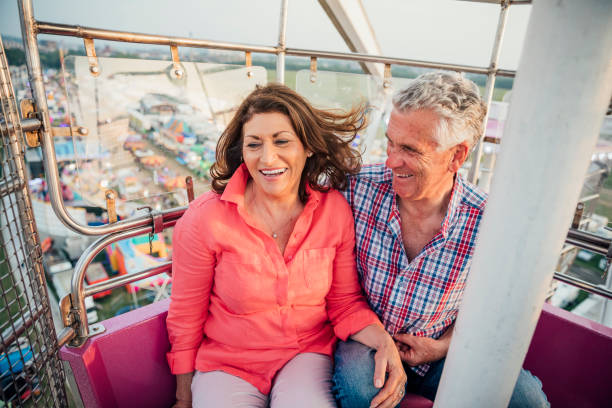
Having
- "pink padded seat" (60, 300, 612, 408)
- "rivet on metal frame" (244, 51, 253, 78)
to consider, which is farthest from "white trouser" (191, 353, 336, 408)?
"rivet on metal frame" (244, 51, 253, 78)

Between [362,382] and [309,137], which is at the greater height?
[309,137]

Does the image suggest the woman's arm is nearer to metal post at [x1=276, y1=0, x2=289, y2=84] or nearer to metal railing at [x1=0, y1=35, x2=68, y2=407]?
metal railing at [x1=0, y1=35, x2=68, y2=407]

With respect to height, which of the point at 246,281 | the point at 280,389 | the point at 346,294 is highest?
the point at 246,281

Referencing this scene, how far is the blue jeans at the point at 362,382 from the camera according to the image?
4.01 feet

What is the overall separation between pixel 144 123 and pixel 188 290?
2.65 ft

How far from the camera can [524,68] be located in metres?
0.41

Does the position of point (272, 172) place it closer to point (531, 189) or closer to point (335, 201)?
point (335, 201)

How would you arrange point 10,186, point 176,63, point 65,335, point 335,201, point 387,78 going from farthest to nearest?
point 387,78 < point 176,63 < point 335,201 < point 65,335 < point 10,186

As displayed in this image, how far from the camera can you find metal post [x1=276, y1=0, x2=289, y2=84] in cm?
177

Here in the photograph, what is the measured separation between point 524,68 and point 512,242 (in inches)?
8.1

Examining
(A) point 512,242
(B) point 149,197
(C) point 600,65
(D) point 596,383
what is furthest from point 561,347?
(B) point 149,197

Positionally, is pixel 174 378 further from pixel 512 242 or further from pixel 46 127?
pixel 512 242

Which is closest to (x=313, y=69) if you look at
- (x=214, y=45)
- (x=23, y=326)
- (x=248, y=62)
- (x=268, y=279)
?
(x=248, y=62)

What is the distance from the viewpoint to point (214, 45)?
161 cm
